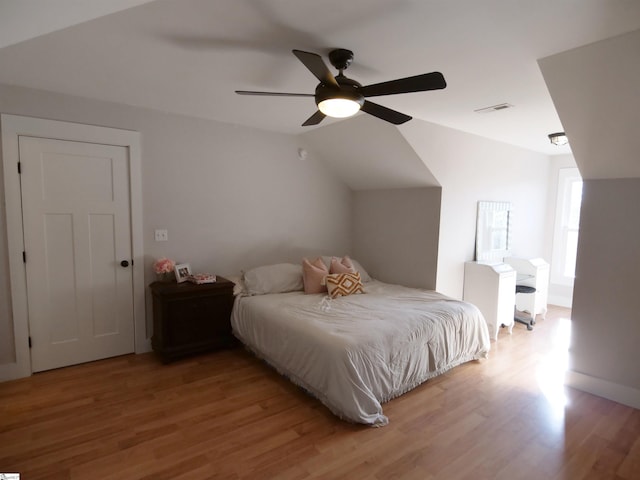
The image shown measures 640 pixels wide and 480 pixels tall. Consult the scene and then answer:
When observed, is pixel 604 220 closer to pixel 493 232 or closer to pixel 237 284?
pixel 493 232

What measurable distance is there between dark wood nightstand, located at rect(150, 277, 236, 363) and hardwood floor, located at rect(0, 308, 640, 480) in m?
0.23

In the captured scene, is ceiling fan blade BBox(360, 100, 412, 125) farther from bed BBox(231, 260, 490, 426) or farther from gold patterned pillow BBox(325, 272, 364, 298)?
gold patterned pillow BBox(325, 272, 364, 298)

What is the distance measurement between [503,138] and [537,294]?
Result: 211 cm

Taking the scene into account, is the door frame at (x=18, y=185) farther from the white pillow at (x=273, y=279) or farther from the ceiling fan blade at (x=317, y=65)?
the ceiling fan blade at (x=317, y=65)

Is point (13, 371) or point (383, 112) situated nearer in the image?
point (383, 112)

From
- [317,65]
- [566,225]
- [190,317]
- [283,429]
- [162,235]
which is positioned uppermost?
[317,65]

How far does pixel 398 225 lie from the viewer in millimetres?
4242

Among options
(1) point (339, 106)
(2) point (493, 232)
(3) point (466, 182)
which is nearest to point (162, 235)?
(1) point (339, 106)

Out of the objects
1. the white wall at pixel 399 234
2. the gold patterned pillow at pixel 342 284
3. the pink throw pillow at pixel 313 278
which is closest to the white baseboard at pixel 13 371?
the pink throw pillow at pixel 313 278

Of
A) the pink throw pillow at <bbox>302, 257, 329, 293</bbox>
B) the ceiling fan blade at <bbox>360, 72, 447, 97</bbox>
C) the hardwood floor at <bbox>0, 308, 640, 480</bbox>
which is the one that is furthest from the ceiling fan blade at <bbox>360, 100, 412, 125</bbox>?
the hardwood floor at <bbox>0, 308, 640, 480</bbox>

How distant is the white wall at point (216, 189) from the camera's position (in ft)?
9.68

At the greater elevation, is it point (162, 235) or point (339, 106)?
point (339, 106)

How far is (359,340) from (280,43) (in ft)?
6.38

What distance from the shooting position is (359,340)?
2324 mm
